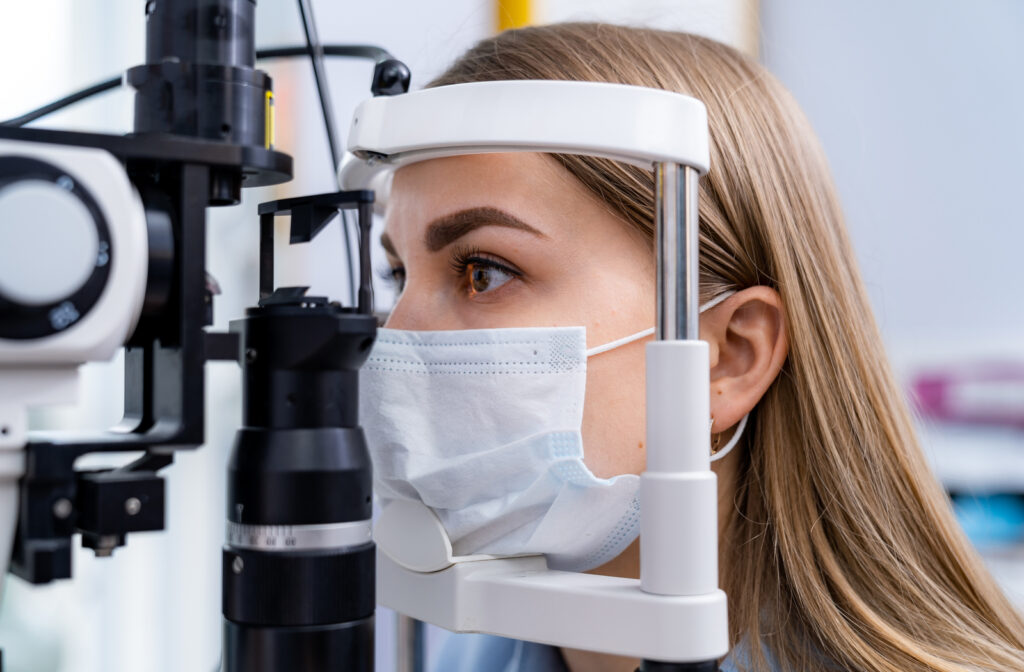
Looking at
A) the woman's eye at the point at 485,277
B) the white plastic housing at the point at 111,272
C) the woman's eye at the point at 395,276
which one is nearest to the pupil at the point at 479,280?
the woman's eye at the point at 485,277

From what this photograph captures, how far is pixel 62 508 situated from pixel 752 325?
22.5 inches

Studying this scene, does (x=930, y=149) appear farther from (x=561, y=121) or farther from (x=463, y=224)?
(x=561, y=121)

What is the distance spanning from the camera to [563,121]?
0.55m

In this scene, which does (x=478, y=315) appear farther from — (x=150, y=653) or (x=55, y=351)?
(x=150, y=653)

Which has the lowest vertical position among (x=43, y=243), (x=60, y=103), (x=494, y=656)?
(x=494, y=656)

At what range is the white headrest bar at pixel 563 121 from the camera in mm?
538

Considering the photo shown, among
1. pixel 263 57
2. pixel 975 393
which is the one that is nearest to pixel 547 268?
pixel 263 57

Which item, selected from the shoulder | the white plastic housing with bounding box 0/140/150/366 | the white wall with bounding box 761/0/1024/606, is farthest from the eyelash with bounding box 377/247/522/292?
the white wall with bounding box 761/0/1024/606

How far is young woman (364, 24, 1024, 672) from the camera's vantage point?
0.75 meters

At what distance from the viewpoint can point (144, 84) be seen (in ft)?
1.53

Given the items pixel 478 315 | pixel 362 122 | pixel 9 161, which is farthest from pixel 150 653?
pixel 9 161

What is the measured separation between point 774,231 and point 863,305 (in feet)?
0.48

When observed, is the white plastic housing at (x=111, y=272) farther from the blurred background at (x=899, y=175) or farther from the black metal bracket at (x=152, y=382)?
the blurred background at (x=899, y=175)

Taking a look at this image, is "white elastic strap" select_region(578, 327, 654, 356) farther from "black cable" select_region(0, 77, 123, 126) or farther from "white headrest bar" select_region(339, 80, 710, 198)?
"black cable" select_region(0, 77, 123, 126)
